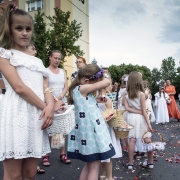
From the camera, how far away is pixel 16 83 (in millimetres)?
1851

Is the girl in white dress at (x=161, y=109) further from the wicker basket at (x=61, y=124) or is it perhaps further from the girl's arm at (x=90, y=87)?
the wicker basket at (x=61, y=124)

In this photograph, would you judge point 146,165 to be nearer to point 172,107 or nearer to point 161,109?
point 161,109

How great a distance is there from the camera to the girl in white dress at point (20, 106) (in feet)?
6.03

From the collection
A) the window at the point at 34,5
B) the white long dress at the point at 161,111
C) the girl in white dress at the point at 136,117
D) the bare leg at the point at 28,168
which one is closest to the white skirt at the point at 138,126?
the girl in white dress at the point at 136,117

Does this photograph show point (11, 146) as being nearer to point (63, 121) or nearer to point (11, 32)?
point (63, 121)

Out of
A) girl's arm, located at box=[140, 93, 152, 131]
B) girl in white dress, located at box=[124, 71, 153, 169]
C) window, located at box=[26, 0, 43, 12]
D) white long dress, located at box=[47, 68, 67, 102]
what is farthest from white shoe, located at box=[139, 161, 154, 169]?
window, located at box=[26, 0, 43, 12]

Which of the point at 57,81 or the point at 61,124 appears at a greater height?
the point at 57,81

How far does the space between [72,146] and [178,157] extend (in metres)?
3.07

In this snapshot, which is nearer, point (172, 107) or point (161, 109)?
point (161, 109)

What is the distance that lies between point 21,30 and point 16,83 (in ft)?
1.52

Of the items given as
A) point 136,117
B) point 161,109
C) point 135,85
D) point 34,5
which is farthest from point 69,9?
point 136,117

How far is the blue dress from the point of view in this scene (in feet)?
8.64

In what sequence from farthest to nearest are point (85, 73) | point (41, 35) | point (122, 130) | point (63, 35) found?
point (63, 35), point (41, 35), point (122, 130), point (85, 73)

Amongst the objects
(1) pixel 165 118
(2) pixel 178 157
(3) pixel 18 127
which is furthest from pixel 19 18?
(1) pixel 165 118
